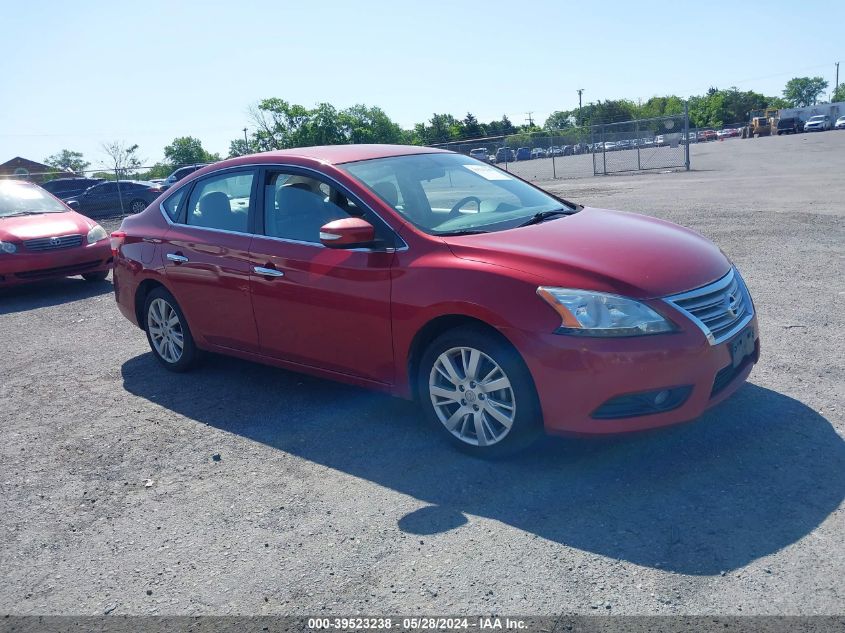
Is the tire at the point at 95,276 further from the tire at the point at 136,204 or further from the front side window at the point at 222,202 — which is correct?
the tire at the point at 136,204

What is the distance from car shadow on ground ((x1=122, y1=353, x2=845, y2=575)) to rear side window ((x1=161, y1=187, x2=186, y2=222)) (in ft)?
5.53

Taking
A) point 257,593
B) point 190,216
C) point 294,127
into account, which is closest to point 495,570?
point 257,593

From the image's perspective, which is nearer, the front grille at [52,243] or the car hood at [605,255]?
the car hood at [605,255]

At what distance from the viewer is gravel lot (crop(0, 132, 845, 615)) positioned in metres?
3.09

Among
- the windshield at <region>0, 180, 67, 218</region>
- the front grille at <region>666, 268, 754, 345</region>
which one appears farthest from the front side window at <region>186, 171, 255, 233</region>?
the windshield at <region>0, 180, 67, 218</region>

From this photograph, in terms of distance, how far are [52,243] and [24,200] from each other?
1.59 meters

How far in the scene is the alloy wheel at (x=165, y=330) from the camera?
20.4 ft

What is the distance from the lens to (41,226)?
35.1ft

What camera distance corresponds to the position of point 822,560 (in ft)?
10.1

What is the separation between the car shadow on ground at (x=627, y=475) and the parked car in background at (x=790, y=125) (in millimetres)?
78476

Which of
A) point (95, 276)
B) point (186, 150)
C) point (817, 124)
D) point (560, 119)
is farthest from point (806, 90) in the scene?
point (95, 276)

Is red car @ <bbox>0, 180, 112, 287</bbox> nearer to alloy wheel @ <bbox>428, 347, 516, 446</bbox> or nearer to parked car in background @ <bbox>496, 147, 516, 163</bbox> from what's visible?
alloy wheel @ <bbox>428, 347, 516, 446</bbox>

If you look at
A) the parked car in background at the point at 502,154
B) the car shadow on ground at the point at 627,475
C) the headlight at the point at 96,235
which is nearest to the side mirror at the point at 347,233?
the car shadow on ground at the point at 627,475

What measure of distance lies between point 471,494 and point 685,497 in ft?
3.33
